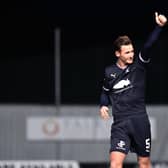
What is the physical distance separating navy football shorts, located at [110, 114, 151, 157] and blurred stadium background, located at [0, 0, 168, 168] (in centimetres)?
515

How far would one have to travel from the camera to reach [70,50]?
14.0 m

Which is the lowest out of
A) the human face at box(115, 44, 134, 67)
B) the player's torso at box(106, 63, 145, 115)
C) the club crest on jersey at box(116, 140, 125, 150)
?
the club crest on jersey at box(116, 140, 125, 150)

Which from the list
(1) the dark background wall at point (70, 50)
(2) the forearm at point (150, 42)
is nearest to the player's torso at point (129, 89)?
(2) the forearm at point (150, 42)

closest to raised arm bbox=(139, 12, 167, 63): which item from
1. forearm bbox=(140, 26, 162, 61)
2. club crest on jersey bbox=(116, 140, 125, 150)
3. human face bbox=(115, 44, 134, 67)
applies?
forearm bbox=(140, 26, 162, 61)

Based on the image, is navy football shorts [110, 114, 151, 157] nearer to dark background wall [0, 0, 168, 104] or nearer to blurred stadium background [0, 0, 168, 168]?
blurred stadium background [0, 0, 168, 168]

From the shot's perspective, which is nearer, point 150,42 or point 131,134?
point 150,42

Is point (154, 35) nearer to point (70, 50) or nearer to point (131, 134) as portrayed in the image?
point (131, 134)

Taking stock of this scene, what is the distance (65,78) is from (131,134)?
233 inches

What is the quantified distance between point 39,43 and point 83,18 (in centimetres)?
85

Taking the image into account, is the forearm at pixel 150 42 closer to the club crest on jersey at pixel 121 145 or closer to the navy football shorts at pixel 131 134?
the navy football shorts at pixel 131 134

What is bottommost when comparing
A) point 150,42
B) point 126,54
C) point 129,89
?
point 129,89

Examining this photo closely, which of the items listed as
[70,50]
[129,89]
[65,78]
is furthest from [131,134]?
[70,50]

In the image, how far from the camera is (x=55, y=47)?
13906 mm

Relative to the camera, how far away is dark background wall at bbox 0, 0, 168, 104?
13.8m
